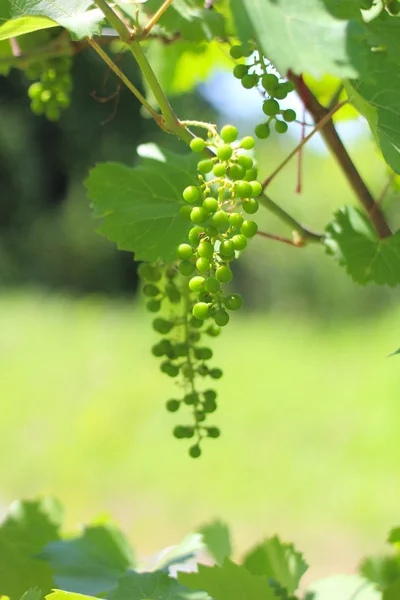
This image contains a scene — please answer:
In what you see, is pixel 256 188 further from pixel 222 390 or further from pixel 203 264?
pixel 222 390

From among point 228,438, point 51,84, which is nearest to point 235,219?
point 51,84

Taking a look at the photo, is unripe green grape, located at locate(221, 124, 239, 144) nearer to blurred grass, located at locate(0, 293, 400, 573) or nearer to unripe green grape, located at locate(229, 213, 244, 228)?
unripe green grape, located at locate(229, 213, 244, 228)

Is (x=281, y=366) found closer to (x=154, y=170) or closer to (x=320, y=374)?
(x=320, y=374)

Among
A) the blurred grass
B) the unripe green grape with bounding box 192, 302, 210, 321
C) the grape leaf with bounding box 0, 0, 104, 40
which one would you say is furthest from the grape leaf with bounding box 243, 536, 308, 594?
the blurred grass

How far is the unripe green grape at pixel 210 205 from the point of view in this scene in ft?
1.88

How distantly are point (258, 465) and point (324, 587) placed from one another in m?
3.87

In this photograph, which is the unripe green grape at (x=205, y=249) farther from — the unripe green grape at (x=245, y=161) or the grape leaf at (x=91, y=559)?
the grape leaf at (x=91, y=559)

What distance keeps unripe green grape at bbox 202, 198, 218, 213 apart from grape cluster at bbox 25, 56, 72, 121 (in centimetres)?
56

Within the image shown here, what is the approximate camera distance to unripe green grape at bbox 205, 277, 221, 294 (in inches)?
22.5

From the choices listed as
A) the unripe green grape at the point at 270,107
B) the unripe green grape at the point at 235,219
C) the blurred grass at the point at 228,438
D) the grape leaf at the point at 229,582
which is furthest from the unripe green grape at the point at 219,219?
the blurred grass at the point at 228,438

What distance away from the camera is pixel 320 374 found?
6.27 metres

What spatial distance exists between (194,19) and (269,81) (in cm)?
16

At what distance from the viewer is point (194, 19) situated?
72 cm

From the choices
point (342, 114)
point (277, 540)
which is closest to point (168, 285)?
point (277, 540)
